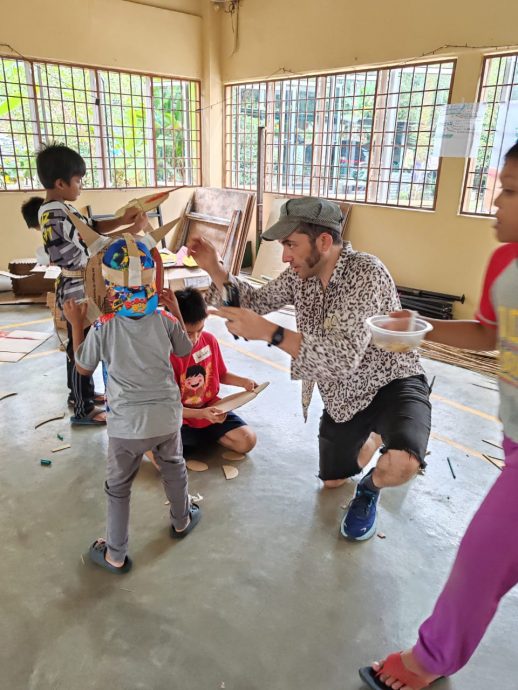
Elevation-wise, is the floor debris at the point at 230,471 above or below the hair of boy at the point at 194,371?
below

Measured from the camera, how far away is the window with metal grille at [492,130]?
4453mm

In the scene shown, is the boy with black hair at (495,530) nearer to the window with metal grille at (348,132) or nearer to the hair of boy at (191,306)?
the hair of boy at (191,306)

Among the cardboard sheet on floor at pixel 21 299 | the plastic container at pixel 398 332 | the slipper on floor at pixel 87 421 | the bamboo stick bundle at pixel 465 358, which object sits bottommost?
the slipper on floor at pixel 87 421

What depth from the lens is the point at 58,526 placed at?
219 cm

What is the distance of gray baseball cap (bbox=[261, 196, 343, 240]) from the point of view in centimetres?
193

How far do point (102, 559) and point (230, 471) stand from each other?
804 mm

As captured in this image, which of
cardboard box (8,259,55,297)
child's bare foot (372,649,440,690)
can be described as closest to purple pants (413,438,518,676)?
child's bare foot (372,649,440,690)

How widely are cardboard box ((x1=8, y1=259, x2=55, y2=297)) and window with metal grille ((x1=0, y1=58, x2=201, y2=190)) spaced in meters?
1.04

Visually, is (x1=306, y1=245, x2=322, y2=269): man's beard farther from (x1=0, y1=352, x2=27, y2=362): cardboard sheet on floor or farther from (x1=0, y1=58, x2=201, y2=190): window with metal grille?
(x1=0, y1=58, x2=201, y2=190): window with metal grille

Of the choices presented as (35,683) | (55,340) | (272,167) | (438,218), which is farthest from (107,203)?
(35,683)

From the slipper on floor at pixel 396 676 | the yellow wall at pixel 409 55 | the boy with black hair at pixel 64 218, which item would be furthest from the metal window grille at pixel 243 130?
the slipper on floor at pixel 396 676

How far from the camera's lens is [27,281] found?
5.56 meters

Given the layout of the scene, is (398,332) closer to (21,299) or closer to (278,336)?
(278,336)

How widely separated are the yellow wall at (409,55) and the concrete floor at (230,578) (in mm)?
2619
